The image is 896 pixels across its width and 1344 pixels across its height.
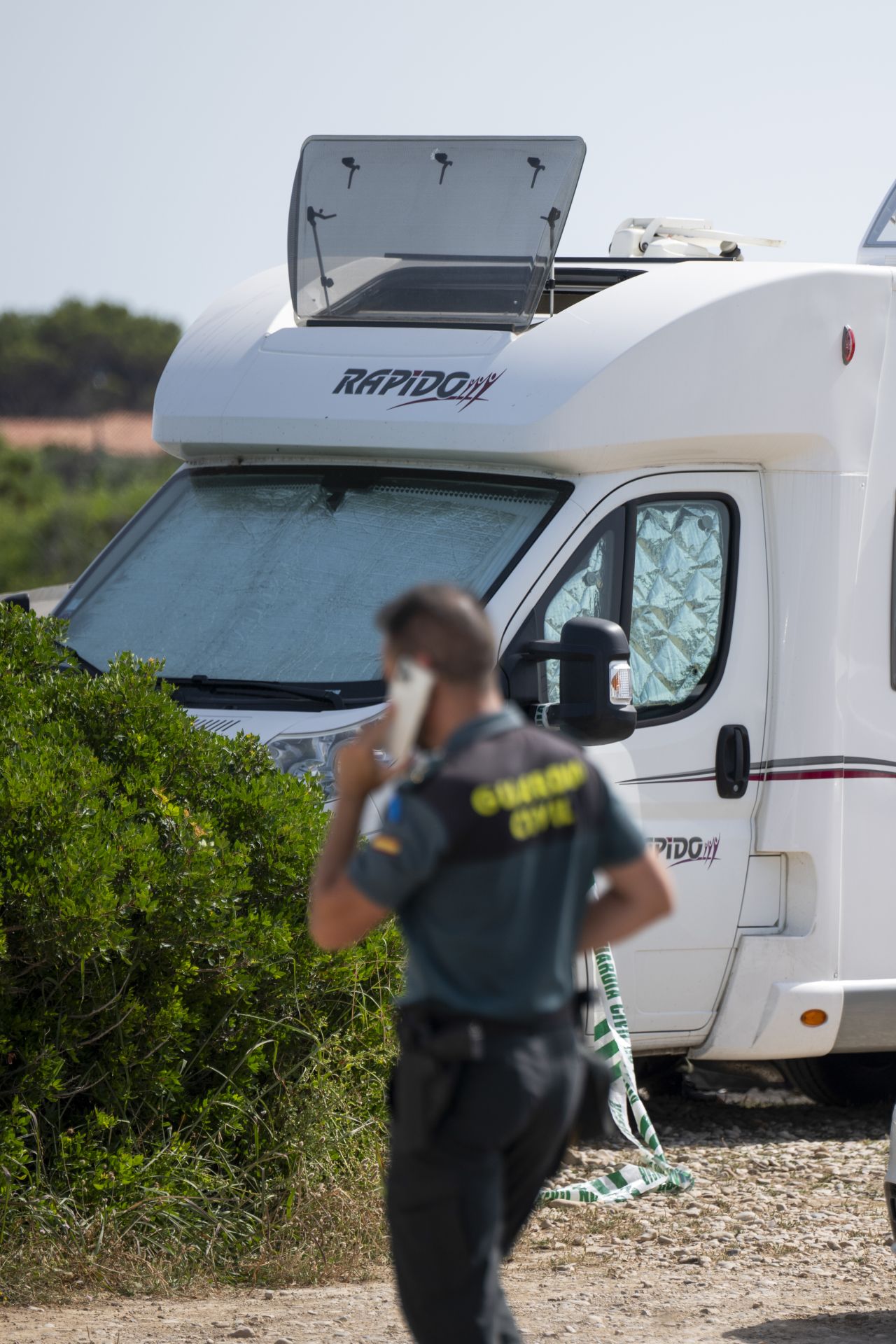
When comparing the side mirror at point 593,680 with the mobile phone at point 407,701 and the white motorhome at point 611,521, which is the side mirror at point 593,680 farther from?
the mobile phone at point 407,701

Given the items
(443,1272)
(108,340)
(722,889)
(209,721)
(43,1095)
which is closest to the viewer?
(443,1272)

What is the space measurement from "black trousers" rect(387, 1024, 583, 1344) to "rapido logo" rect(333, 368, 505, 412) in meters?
3.58

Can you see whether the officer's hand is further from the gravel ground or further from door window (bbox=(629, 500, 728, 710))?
door window (bbox=(629, 500, 728, 710))

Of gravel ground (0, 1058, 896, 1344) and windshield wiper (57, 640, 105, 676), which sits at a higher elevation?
windshield wiper (57, 640, 105, 676)

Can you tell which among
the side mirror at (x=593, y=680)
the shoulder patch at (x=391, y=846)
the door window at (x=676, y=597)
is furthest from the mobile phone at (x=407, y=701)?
the door window at (x=676, y=597)

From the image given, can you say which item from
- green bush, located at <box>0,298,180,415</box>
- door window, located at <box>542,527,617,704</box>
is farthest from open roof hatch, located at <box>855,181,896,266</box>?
green bush, located at <box>0,298,180,415</box>

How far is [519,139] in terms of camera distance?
694 cm

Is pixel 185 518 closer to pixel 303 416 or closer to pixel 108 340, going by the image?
pixel 303 416

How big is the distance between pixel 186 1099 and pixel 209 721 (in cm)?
128

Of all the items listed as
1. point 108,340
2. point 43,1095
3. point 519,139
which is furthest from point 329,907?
point 108,340

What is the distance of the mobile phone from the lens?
10.3ft

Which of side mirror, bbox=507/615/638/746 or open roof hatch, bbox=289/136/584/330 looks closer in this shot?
side mirror, bbox=507/615/638/746

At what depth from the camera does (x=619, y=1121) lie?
6367 mm

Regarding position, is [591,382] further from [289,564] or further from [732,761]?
[732,761]
